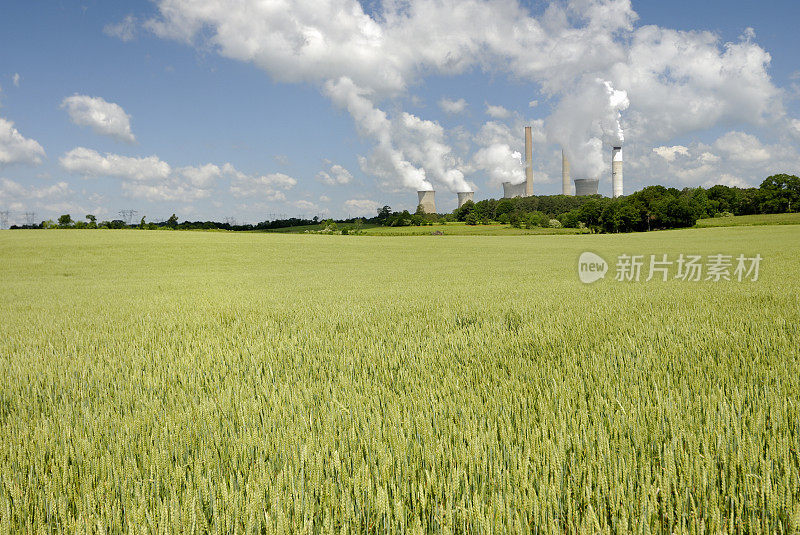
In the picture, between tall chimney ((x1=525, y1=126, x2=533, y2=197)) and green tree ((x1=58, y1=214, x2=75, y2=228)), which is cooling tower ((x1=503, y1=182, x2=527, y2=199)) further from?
green tree ((x1=58, y1=214, x2=75, y2=228))

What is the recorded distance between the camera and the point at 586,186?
13575 cm

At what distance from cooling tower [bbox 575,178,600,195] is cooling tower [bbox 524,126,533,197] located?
584 inches

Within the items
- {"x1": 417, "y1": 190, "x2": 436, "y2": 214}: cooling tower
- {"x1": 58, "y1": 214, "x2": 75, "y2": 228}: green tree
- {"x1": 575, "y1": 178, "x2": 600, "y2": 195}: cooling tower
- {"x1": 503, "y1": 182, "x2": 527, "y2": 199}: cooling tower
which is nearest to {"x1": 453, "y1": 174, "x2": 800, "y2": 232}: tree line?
{"x1": 417, "y1": 190, "x2": 436, "y2": 214}: cooling tower

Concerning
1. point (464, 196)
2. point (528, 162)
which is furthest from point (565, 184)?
point (464, 196)

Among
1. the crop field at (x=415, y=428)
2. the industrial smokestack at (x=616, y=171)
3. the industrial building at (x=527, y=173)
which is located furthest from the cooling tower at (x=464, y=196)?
the crop field at (x=415, y=428)

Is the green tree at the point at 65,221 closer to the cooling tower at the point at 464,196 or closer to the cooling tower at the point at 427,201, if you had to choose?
the cooling tower at the point at 427,201

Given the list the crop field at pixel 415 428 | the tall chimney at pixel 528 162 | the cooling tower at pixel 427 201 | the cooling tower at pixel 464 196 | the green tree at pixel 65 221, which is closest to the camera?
the crop field at pixel 415 428

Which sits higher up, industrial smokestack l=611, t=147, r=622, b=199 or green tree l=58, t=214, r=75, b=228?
industrial smokestack l=611, t=147, r=622, b=199

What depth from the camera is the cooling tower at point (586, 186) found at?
134625 mm

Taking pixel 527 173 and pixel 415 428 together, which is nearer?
pixel 415 428

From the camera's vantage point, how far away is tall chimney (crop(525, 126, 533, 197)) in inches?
5802

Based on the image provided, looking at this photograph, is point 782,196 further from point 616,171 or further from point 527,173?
point 527,173

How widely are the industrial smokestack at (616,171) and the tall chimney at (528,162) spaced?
2512 cm

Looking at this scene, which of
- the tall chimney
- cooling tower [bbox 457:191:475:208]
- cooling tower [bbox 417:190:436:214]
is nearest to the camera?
cooling tower [bbox 417:190:436:214]
